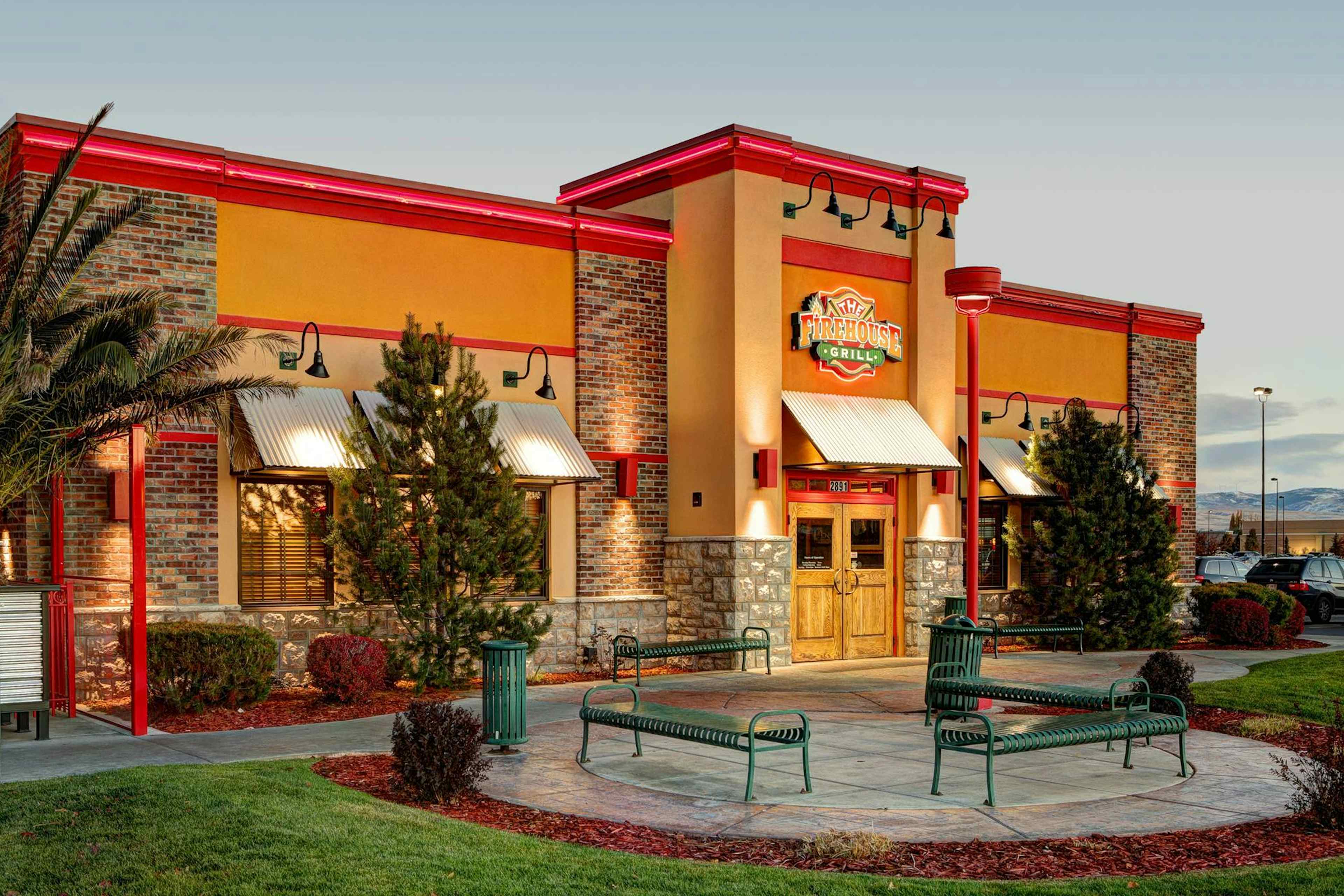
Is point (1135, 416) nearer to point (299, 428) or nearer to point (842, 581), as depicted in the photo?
point (842, 581)

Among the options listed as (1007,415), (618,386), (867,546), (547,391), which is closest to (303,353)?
(547,391)

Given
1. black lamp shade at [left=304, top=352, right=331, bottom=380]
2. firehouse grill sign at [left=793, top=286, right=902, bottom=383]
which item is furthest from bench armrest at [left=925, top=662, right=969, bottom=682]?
black lamp shade at [left=304, top=352, right=331, bottom=380]

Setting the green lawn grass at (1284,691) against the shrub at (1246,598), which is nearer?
the green lawn grass at (1284,691)

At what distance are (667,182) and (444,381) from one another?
5.62 meters

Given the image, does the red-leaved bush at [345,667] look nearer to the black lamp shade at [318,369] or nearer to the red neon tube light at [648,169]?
the black lamp shade at [318,369]

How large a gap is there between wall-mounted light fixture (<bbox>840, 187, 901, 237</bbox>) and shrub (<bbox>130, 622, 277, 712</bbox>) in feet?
31.7

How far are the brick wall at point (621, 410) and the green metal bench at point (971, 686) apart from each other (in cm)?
581

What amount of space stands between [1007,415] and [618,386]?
338 inches

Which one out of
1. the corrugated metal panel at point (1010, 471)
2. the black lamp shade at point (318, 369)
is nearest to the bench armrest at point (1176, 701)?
the black lamp shade at point (318, 369)

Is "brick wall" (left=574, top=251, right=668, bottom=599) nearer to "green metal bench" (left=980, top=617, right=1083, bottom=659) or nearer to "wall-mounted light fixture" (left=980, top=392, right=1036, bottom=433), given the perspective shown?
"green metal bench" (left=980, top=617, right=1083, bottom=659)

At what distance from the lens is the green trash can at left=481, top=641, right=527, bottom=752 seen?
38.8 feet

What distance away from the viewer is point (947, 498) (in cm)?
2084

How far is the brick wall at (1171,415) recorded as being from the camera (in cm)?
2633

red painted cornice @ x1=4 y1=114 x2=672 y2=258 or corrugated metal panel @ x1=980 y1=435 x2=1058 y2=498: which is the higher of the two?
red painted cornice @ x1=4 y1=114 x2=672 y2=258
